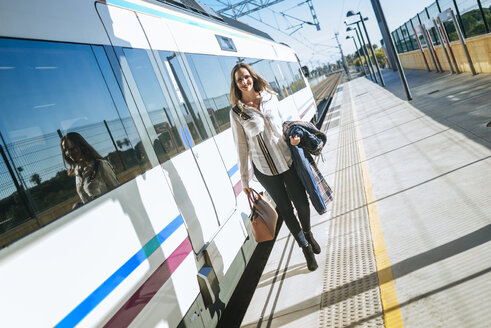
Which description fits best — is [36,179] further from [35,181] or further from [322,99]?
[322,99]

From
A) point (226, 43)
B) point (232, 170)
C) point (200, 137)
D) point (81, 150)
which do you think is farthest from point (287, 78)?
point (81, 150)

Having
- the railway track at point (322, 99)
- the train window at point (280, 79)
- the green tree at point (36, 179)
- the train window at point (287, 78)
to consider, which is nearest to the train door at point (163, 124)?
the green tree at point (36, 179)

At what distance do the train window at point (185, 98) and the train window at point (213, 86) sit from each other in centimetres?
33

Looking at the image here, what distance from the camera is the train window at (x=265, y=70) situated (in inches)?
313

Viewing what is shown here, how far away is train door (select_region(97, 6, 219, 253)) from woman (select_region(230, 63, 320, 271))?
0.45 m

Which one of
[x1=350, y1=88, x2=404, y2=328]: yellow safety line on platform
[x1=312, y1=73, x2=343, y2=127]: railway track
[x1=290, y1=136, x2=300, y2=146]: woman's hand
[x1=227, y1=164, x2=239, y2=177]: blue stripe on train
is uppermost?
[x1=290, y1=136, x2=300, y2=146]: woman's hand

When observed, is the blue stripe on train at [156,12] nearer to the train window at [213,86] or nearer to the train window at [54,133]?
the train window at [213,86]

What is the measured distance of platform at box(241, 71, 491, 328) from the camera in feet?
9.34

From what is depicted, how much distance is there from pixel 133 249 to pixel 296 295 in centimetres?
171

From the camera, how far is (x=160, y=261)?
277 cm

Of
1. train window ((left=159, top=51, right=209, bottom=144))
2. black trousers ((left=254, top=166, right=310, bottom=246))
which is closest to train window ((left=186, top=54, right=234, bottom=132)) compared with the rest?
train window ((left=159, top=51, right=209, bottom=144))

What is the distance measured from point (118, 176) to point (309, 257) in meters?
2.09

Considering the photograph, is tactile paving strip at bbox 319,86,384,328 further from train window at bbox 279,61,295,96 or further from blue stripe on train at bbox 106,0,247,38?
train window at bbox 279,61,295,96

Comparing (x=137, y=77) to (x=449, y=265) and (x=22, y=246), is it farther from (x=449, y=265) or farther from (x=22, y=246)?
(x=449, y=265)
